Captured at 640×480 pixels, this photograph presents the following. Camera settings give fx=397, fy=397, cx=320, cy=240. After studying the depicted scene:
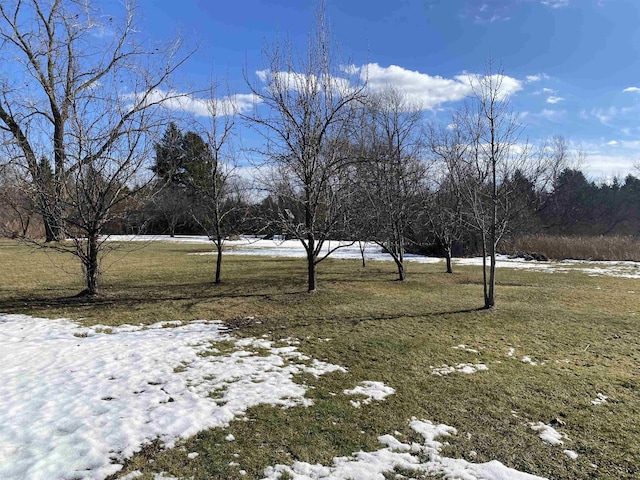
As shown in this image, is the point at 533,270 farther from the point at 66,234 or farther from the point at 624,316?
the point at 66,234

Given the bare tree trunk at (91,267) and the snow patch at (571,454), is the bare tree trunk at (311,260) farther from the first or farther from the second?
the snow patch at (571,454)

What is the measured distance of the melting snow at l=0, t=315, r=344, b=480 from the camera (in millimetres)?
2805

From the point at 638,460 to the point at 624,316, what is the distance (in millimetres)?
6278

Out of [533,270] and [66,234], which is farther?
[533,270]

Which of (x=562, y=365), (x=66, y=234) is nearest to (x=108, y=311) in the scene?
(x=66, y=234)

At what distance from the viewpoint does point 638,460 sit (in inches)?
118

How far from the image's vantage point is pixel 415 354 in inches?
211

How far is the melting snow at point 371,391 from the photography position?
154 inches

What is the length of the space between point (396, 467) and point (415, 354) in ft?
8.89

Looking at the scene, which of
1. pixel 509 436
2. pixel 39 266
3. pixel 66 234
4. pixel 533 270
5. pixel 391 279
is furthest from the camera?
pixel 533 270

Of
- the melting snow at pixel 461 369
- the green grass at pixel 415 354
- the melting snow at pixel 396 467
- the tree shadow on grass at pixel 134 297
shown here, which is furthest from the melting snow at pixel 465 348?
the tree shadow on grass at pixel 134 297

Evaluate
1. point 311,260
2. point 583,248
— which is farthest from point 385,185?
point 583,248

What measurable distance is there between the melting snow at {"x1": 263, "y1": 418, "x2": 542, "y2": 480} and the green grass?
9 centimetres

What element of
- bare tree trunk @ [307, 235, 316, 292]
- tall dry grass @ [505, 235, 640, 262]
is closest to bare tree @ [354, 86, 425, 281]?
bare tree trunk @ [307, 235, 316, 292]
